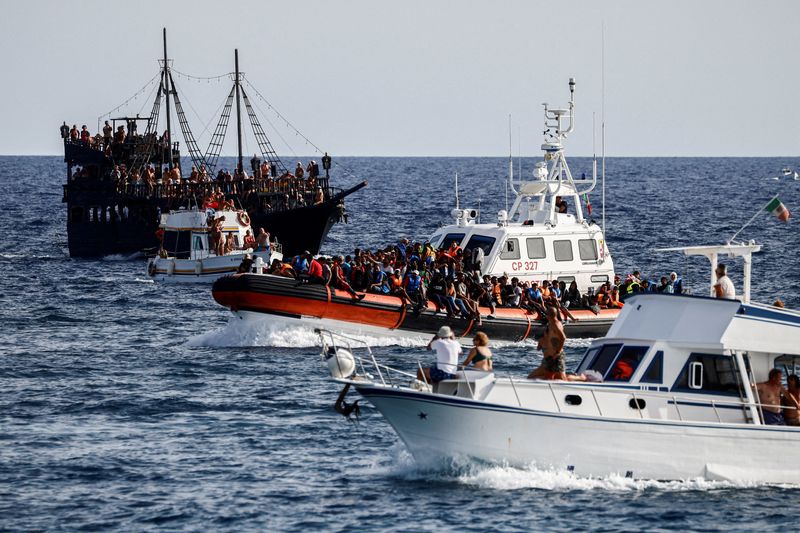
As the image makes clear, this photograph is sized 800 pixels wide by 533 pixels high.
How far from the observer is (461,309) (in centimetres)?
3384

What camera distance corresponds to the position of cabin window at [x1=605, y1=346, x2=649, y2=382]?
2211 centimetres

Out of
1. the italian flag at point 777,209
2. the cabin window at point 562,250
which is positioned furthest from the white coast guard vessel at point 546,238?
the italian flag at point 777,209

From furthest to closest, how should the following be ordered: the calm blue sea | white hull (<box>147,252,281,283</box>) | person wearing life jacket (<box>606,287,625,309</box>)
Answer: white hull (<box>147,252,281,283</box>)
person wearing life jacket (<box>606,287,625,309</box>)
the calm blue sea

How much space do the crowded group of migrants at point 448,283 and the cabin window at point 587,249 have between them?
131 cm

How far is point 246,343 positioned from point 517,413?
15.3m

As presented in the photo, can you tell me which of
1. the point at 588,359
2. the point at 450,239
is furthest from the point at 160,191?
the point at 588,359

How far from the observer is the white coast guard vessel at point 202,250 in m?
51.3

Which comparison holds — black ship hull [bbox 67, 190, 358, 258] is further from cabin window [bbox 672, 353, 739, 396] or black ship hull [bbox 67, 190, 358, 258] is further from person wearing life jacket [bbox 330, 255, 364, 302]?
cabin window [bbox 672, 353, 739, 396]

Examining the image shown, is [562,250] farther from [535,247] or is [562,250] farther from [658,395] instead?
[658,395]

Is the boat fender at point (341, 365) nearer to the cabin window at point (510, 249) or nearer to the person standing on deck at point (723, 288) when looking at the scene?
the person standing on deck at point (723, 288)

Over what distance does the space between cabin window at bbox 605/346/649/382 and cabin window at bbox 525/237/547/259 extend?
48.1ft

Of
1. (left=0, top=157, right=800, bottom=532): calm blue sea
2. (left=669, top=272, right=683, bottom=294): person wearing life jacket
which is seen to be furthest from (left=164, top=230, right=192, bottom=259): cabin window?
(left=669, top=272, right=683, bottom=294): person wearing life jacket

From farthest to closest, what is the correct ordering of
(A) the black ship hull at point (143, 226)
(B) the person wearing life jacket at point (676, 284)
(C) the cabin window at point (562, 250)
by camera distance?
(A) the black ship hull at point (143, 226), (C) the cabin window at point (562, 250), (B) the person wearing life jacket at point (676, 284)

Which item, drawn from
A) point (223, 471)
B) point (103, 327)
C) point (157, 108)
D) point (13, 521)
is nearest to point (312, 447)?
point (223, 471)
